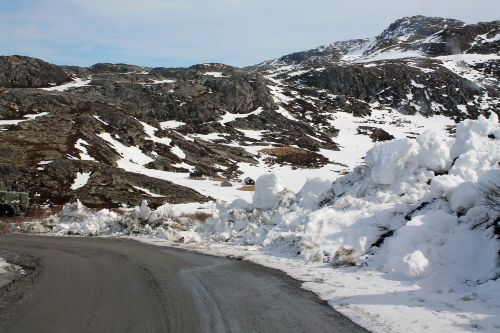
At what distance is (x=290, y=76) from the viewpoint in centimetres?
18562

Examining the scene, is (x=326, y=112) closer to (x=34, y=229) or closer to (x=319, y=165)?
(x=319, y=165)

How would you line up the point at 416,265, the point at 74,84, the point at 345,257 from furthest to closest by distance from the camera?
the point at 74,84
the point at 345,257
the point at 416,265

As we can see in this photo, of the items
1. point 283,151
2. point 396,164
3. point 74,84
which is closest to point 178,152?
point 283,151

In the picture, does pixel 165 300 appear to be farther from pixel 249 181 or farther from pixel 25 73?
pixel 25 73

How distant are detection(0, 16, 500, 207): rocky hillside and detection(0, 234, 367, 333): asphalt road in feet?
89.4

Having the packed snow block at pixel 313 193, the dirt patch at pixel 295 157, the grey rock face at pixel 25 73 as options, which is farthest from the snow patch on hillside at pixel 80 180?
the grey rock face at pixel 25 73

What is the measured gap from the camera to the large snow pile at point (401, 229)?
9.34 metres

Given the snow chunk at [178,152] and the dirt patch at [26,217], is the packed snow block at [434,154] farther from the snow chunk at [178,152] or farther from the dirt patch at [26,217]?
the snow chunk at [178,152]

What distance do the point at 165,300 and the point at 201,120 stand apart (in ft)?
337

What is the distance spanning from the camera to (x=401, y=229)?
12.7 metres

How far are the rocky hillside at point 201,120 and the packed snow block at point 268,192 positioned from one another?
62.3 feet

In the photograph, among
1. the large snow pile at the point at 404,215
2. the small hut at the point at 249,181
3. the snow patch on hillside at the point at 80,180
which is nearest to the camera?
the large snow pile at the point at 404,215

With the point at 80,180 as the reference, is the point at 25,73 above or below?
above

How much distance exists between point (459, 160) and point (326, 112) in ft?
415
